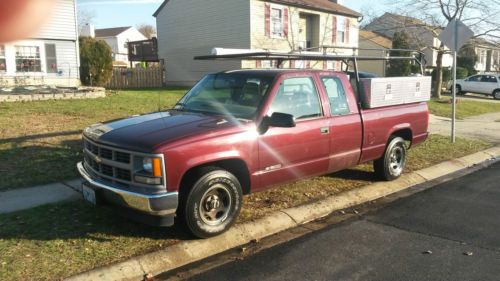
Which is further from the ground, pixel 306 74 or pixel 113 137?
pixel 306 74

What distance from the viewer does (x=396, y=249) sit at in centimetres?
471

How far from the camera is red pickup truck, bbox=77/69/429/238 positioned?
4.35 meters

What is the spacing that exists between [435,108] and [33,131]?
15887 millimetres

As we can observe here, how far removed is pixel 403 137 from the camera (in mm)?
7598

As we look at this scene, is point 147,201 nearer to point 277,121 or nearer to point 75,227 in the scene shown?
point 75,227

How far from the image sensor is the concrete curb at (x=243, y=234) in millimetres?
4082

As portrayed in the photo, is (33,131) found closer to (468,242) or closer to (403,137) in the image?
(403,137)

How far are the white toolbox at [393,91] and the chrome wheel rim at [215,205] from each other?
9.11ft

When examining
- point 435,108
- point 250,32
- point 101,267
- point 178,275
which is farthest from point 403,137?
point 250,32

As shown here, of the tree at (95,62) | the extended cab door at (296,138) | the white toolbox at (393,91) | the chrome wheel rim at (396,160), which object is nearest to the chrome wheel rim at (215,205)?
the extended cab door at (296,138)

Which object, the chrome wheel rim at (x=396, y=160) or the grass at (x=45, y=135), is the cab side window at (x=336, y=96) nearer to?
the chrome wheel rim at (x=396, y=160)

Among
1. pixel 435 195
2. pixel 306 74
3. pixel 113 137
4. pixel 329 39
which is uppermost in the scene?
pixel 329 39

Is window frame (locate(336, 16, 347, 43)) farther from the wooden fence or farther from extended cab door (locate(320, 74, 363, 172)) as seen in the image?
extended cab door (locate(320, 74, 363, 172))

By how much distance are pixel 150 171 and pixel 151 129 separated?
1.89 ft
